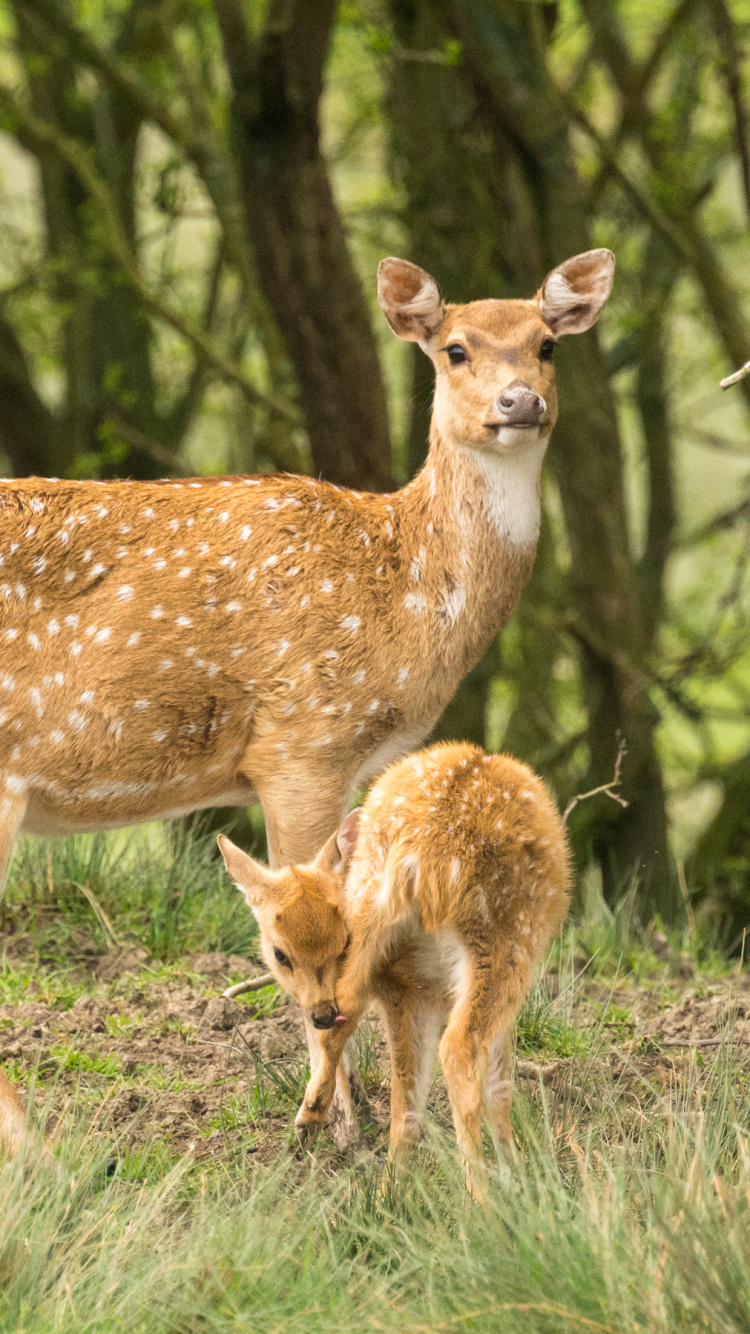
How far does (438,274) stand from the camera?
32.6ft

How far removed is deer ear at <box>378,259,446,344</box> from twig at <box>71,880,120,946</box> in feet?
8.33

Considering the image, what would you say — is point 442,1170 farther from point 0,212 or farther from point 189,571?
point 0,212

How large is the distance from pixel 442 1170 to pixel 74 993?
6.78ft

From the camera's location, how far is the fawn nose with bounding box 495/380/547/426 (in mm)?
4883

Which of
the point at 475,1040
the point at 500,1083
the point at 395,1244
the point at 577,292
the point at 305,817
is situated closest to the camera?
the point at 395,1244

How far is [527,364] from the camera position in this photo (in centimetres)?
512

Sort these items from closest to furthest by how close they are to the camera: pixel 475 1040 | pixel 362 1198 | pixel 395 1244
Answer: pixel 395 1244 < pixel 362 1198 < pixel 475 1040

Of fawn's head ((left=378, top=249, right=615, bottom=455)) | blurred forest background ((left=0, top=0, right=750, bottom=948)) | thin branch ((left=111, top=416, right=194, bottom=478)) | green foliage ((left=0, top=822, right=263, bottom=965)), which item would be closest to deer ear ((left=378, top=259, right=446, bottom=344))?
fawn's head ((left=378, top=249, right=615, bottom=455))

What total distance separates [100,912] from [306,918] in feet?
7.51

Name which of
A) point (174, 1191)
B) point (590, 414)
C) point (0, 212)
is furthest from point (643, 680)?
point (0, 212)

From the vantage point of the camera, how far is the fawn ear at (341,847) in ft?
14.8

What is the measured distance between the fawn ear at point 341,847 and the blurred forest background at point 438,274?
273 cm

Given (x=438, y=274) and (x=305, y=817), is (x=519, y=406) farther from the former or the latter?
(x=438, y=274)

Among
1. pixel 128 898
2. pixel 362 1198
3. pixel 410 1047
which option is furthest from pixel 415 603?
pixel 128 898
